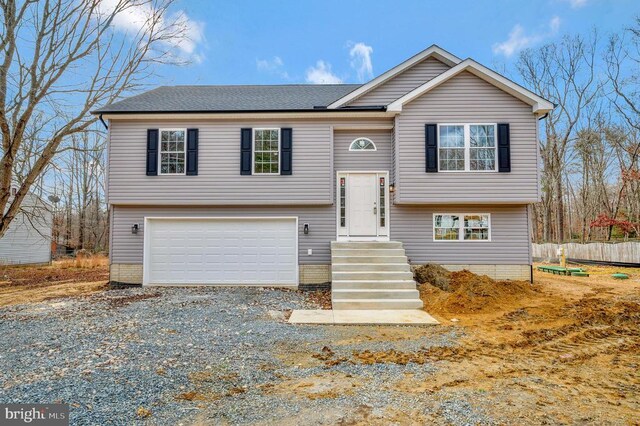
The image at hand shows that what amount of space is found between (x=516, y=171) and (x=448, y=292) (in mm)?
3933

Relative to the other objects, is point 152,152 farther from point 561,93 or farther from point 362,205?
point 561,93

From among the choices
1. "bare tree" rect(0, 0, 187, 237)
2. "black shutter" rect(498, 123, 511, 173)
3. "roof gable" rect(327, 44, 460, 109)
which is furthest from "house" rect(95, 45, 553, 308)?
"bare tree" rect(0, 0, 187, 237)

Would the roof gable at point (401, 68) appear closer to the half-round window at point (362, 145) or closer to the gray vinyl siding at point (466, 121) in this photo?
the half-round window at point (362, 145)

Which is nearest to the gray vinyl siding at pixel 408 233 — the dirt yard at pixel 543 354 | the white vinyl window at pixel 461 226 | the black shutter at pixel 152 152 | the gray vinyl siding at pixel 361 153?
the white vinyl window at pixel 461 226

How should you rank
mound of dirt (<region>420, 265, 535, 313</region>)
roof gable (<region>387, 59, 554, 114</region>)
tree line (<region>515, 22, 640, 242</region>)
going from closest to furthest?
mound of dirt (<region>420, 265, 535, 313</region>) → roof gable (<region>387, 59, 554, 114</region>) → tree line (<region>515, 22, 640, 242</region>)

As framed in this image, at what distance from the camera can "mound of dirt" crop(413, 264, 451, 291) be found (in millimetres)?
8523

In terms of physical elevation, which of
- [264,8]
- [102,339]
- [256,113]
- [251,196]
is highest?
[264,8]

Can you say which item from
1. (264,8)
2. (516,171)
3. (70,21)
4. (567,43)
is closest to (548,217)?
(567,43)

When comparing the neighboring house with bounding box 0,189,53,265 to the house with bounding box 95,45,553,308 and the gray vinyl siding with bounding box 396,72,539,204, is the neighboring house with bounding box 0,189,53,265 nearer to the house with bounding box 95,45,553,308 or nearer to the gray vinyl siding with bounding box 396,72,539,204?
the house with bounding box 95,45,553,308

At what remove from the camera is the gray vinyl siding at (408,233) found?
32.3 feet

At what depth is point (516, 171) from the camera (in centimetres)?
941

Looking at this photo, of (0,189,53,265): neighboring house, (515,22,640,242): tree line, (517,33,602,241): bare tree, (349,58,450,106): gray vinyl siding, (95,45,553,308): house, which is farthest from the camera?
(517,33,602,241): bare tree

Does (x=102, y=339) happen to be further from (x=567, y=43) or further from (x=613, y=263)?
(x=567, y=43)

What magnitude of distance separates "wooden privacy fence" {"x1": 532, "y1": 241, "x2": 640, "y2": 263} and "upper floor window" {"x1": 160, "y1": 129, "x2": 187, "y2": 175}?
17.6m
